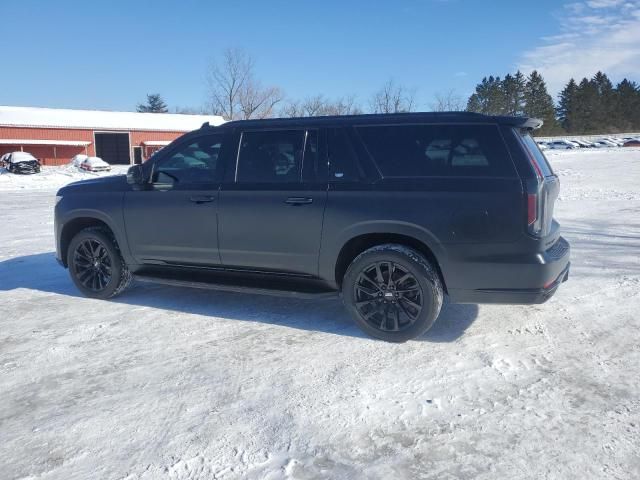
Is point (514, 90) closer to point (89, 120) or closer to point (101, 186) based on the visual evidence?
point (89, 120)

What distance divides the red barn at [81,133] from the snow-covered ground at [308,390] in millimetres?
40066

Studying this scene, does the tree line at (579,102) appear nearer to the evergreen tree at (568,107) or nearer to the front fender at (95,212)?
the evergreen tree at (568,107)

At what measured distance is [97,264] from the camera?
5.74m

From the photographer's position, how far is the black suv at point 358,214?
4.02 meters

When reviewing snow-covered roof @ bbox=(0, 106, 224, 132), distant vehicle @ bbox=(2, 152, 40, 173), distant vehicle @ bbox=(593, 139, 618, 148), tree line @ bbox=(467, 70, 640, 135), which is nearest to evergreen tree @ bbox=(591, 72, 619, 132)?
tree line @ bbox=(467, 70, 640, 135)

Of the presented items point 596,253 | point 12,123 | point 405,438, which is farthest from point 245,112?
point 405,438

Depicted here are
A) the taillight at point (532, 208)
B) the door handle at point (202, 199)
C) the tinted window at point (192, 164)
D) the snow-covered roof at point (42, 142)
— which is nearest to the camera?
the taillight at point (532, 208)

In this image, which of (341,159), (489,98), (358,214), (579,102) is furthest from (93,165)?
(579,102)

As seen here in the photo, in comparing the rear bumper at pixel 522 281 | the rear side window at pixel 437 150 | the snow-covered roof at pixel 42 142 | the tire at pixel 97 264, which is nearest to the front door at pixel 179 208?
the tire at pixel 97 264

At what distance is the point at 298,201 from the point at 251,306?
4.71ft

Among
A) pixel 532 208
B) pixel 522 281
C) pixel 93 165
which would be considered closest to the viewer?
pixel 532 208

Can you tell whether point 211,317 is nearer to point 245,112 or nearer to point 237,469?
point 237,469

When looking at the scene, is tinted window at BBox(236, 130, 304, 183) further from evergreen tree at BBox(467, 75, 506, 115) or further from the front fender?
evergreen tree at BBox(467, 75, 506, 115)

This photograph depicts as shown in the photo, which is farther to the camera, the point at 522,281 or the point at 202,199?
the point at 202,199
